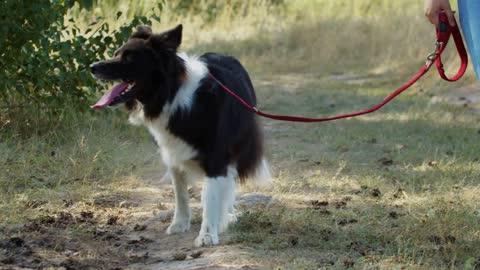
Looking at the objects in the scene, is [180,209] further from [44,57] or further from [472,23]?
[44,57]

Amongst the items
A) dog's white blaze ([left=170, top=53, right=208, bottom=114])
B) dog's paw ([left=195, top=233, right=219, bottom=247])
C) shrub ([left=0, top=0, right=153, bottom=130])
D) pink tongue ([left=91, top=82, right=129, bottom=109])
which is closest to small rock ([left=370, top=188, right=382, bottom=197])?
dog's paw ([left=195, top=233, right=219, bottom=247])

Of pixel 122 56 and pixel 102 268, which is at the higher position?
pixel 122 56

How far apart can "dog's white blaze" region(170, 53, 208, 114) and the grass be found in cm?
86

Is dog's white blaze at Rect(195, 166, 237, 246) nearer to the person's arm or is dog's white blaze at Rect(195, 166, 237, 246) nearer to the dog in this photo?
the dog

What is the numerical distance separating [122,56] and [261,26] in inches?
432

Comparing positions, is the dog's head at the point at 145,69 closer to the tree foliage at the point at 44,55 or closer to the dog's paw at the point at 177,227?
the dog's paw at the point at 177,227

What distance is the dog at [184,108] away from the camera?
5.29m

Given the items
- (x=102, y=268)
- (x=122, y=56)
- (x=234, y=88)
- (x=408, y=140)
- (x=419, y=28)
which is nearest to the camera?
(x=102, y=268)

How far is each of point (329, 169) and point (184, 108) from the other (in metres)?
2.59

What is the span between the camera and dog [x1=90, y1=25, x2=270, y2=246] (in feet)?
17.4

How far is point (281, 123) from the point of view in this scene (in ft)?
33.3

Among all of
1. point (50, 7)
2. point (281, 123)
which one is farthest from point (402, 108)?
point (50, 7)

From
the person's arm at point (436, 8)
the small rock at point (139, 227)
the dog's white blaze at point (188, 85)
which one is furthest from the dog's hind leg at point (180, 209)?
the person's arm at point (436, 8)

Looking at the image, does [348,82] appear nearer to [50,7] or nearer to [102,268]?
[50,7]
